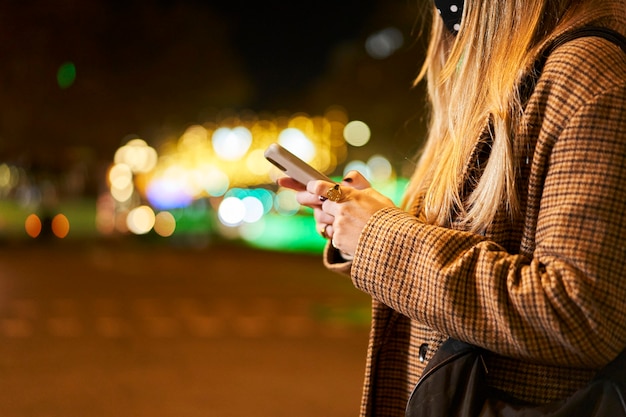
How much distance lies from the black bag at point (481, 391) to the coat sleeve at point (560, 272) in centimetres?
5

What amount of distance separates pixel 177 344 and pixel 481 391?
23.5 feet

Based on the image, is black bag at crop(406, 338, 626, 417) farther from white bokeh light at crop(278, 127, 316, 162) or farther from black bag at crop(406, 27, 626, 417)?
white bokeh light at crop(278, 127, 316, 162)

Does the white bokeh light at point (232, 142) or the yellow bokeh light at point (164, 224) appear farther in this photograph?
the white bokeh light at point (232, 142)

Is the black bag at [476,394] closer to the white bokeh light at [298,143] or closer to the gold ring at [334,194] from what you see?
the gold ring at [334,194]

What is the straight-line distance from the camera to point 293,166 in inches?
78.1

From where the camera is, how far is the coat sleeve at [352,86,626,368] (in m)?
1.42

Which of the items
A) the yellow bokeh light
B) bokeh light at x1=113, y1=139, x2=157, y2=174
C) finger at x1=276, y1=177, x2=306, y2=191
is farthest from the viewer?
bokeh light at x1=113, y1=139, x2=157, y2=174

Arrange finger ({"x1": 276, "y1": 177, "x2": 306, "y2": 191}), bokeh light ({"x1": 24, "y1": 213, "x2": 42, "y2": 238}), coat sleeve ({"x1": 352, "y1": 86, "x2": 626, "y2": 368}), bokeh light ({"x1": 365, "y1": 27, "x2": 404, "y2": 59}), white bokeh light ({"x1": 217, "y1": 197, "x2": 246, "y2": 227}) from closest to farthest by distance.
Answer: coat sleeve ({"x1": 352, "y1": 86, "x2": 626, "y2": 368})
finger ({"x1": 276, "y1": 177, "x2": 306, "y2": 191})
bokeh light ({"x1": 24, "y1": 213, "x2": 42, "y2": 238})
bokeh light ({"x1": 365, "y1": 27, "x2": 404, "y2": 59})
white bokeh light ({"x1": 217, "y1": 197, "x2": 246, "y2": 227})

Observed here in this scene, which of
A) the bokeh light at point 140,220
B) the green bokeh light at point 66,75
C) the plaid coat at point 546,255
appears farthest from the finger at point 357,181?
the bokeh light at point 140,220

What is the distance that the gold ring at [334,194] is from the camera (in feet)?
5.93

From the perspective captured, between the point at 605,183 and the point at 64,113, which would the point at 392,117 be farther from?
the point at 605,183

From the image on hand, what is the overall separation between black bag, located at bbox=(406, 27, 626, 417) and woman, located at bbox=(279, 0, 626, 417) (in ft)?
0.09

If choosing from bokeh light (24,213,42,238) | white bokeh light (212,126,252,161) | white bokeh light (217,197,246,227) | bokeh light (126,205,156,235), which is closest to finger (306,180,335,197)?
bokeh light (24,213,42,238)

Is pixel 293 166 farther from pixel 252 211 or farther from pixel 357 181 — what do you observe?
pixel 252 211
